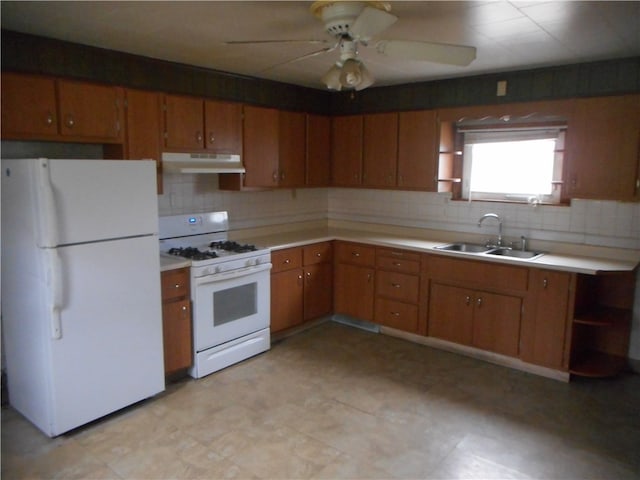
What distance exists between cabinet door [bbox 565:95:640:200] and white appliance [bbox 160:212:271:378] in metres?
2.54

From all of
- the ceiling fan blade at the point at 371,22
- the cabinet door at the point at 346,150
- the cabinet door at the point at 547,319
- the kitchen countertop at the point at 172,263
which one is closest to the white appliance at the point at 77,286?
the kitchen countertop at the point at 172,263

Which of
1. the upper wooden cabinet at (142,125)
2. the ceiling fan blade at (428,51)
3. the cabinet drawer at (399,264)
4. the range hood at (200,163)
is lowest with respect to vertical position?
the cabinet drawer at (399,264)

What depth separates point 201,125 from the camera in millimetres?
3855

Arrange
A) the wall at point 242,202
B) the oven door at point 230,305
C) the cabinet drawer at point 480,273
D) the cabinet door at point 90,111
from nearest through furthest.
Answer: the cabinet door at point 90,111 < the oven door at point 230,305 < the cabinet drawer at point 480,273 < the wall at point 242,202

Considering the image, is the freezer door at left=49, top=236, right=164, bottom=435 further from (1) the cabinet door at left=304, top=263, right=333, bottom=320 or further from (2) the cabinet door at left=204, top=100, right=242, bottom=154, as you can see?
(1) the cabinet door at left=304, top=263, right=333, bottom=320

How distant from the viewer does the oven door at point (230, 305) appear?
3.57m

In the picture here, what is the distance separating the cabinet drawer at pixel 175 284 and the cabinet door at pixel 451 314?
2058mm

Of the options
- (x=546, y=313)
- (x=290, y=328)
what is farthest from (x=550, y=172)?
(x=290, y=328)

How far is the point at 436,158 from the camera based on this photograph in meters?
4.41

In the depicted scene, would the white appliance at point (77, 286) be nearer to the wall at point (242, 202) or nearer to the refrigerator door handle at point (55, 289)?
the refrigerator door handle at point (55, 289)

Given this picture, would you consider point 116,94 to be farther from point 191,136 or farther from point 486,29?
point 486,29

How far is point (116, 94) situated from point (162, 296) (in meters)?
1.43

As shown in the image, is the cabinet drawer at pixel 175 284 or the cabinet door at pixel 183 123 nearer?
the cabinet drawer at pixel 175 284

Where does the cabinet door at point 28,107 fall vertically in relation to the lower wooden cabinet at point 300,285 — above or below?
above
